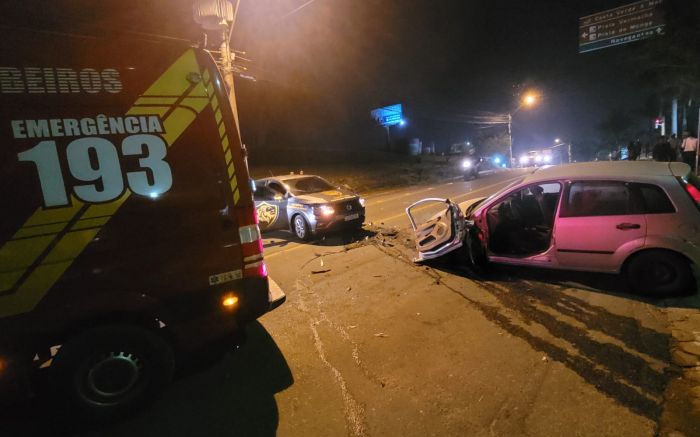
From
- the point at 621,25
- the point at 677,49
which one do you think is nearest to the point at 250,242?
the point at 677,49

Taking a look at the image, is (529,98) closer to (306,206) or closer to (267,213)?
(267,213)

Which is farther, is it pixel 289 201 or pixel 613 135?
pixel 613 135

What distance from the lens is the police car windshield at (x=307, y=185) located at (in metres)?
8.65

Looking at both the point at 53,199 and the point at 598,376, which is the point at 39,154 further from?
the point at 598,376

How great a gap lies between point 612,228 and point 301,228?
19.0 ft

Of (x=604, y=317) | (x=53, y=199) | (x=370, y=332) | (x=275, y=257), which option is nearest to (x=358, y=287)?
(x=370, y=332)

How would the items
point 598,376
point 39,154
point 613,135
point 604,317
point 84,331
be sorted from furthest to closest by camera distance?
1. point 613,135
2. point 604,317
3. point 598,376
4. point 84,331
5. point 39,154

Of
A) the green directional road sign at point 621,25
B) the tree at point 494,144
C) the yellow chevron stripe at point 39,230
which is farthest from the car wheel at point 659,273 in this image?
the tree at point 494,144

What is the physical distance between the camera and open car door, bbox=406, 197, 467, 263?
518 centimetres

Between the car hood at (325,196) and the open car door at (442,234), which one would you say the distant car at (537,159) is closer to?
the car hood at (325,196)

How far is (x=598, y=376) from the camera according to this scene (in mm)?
2941

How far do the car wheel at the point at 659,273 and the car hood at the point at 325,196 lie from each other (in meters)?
5.27

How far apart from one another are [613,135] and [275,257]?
96.4 m

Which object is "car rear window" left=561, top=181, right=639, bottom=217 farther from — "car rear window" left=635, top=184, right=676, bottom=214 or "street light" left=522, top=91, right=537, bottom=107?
"street light" left=522, top=91, right=537, bottom=107
